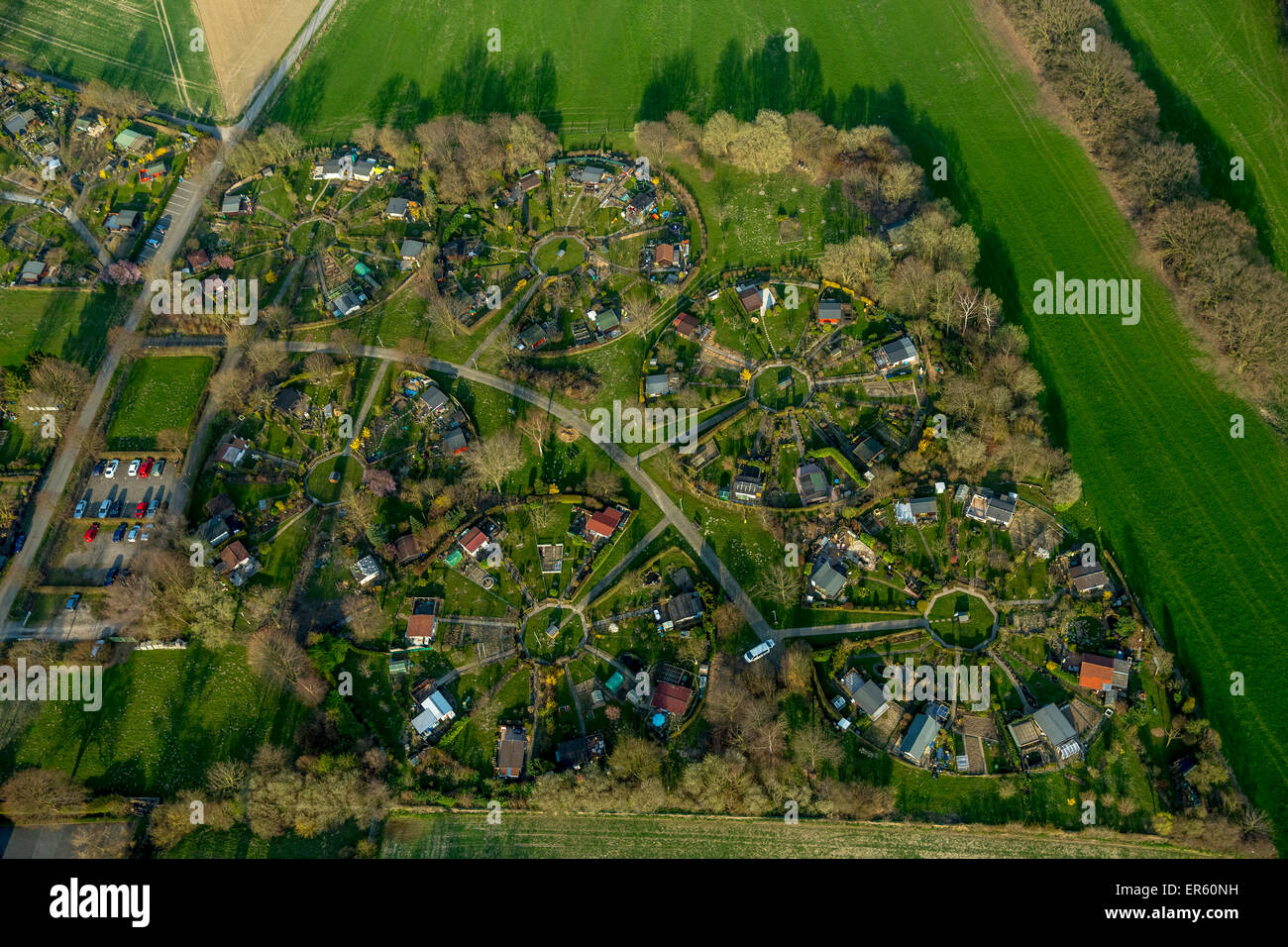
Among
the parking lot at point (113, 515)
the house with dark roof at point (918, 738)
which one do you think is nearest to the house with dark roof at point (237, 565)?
the parking lot at point (113, 515)

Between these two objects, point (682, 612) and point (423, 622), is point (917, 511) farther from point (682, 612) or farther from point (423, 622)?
point (423, 622)

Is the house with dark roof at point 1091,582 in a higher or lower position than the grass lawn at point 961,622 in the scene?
higher

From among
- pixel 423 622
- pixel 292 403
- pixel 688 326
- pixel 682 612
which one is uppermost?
pixel 688 326

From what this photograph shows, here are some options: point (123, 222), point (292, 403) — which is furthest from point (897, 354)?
point (123, 222)

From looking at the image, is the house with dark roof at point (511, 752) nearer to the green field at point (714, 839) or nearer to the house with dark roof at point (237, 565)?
the green field at point (714, 839)

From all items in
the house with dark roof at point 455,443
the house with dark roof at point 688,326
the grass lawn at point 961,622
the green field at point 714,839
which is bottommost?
the green field at point 714,839
